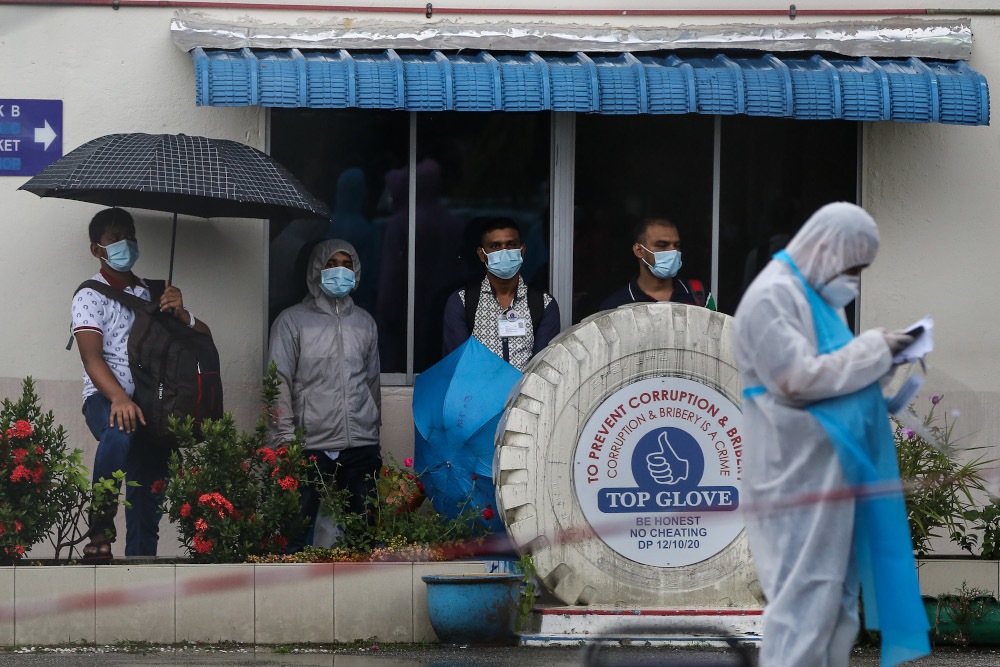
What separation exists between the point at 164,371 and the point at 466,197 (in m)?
2.22

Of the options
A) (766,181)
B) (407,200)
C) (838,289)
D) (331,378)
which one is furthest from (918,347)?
(407,200)

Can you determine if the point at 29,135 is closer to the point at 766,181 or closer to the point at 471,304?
the point at 471,304

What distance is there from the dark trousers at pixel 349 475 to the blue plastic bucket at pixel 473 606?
3.53 feet

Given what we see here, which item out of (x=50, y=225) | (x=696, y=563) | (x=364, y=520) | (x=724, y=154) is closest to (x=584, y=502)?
(x=696, y=563)

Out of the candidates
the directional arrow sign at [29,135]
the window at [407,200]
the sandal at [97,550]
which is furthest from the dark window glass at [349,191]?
the sandal at [97,550]

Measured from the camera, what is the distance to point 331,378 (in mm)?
8109

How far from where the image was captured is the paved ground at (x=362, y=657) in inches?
262

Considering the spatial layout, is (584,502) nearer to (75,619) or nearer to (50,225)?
(75,619)

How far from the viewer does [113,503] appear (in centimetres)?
744

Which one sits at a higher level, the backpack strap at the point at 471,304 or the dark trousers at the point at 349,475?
the backpack strap at the point at 471,304

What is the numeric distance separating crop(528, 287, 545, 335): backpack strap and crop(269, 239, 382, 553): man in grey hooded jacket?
35.5 inches

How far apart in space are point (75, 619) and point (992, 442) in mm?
5290

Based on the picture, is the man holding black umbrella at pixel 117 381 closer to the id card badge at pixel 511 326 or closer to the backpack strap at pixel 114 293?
the backpack strap at pixel 114 293

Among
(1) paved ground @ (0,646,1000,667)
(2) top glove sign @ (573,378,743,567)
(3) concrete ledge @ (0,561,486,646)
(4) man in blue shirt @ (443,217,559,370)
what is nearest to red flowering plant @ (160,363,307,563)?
(3) concrete ledge @ (0,561,486,646)
